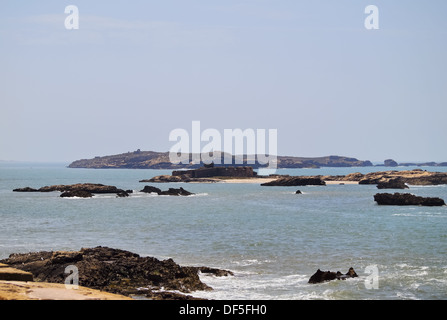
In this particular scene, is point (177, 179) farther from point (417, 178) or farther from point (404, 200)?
point (404, 200)

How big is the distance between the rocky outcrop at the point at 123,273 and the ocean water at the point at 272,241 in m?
1.19

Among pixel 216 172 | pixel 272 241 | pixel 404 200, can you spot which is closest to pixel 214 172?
pixel 216 172

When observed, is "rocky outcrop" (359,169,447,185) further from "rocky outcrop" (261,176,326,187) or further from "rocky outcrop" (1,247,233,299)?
"rocky outcrop" (1,247,233,299)

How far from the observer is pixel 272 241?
136 feet

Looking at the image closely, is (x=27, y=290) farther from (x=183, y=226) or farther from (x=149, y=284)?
(x=183, y=226)

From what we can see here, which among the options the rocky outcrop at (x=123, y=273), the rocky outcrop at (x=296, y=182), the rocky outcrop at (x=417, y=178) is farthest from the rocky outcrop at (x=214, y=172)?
the rocky outcrop at (x=123, y=273)

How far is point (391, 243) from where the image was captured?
4084cm

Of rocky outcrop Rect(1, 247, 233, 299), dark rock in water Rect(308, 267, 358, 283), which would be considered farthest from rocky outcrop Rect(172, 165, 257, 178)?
dark rock in water Rect(308, 267, 358, 283)

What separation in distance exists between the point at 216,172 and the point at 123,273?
15995cm

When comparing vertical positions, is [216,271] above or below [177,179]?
above

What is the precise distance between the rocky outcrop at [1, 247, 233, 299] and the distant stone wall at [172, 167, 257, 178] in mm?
153329
